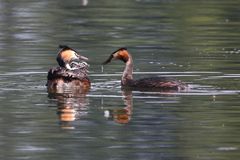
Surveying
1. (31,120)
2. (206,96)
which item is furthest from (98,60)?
(31,120)

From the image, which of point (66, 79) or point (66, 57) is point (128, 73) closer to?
point (66, 79)

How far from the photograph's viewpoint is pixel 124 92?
16.7 m

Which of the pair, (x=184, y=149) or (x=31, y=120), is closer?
(x=184, y=149)

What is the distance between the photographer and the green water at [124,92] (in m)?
12.7

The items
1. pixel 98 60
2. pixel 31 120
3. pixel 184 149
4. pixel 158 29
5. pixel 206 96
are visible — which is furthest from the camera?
pixel 158 29

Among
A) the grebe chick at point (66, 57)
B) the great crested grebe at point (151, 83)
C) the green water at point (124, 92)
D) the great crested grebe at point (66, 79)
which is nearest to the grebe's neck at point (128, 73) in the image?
the great crested grebe at point (151, 83)

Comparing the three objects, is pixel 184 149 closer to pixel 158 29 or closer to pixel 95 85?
Result: pixel 95 85

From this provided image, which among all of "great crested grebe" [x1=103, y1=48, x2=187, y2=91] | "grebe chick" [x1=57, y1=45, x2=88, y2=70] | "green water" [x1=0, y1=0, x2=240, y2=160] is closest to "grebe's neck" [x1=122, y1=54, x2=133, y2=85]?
"great crested grebe" [x1=103, y1=48, x2=187, y2=91]

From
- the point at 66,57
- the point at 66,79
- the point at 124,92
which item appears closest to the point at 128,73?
the point at 124,92

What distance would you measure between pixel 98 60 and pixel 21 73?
2339 millimetres

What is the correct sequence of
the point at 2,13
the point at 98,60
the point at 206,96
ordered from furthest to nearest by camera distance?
the point at 2,13
the point at 98,60
the point at 206,96

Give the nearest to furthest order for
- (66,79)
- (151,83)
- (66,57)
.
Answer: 1. (151,83)
2. (66,79)
3. (66,57)

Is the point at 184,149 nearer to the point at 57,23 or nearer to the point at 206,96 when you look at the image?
the point at 206,96

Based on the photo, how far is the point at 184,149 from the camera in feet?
40.7
